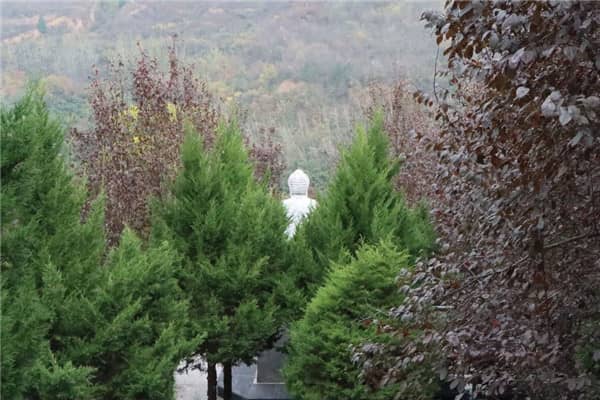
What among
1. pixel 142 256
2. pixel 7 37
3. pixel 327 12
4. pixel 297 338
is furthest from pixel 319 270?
pixel 327 12

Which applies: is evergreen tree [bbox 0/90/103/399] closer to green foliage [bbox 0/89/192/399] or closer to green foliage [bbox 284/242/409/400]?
green foliage [bbox 0/89/192/399]

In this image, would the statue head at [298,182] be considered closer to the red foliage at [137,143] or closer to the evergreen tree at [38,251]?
the red foliage at [137,143]

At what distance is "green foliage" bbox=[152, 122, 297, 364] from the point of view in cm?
765

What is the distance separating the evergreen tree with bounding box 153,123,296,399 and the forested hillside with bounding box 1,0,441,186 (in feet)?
44.0

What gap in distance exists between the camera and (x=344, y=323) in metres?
6.55

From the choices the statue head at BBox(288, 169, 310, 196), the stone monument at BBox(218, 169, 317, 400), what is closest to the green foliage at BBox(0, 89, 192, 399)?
the stone monument at BBox(218, 169, 317, 400)

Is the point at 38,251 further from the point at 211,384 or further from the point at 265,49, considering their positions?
the point at 265,49

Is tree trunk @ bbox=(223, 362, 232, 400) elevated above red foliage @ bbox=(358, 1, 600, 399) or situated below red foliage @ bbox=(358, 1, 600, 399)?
below

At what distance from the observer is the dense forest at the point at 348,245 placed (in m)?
3.15

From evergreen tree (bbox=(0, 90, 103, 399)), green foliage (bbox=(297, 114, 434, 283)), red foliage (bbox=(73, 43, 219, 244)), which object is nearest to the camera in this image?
evergreen tree (bbox=(0, 90, 103, 399))

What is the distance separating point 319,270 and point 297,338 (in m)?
1.35

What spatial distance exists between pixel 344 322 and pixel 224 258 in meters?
1.79

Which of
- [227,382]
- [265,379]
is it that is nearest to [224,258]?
[227,382]

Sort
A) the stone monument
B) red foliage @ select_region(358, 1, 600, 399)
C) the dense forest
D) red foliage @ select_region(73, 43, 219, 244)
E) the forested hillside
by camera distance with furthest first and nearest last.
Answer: the forested hillside → red foliage @ select_region(73, 43, 219, 244) → the stone monument → the dense forest → red foliage @ select_region(358, 1, 600, 399)
